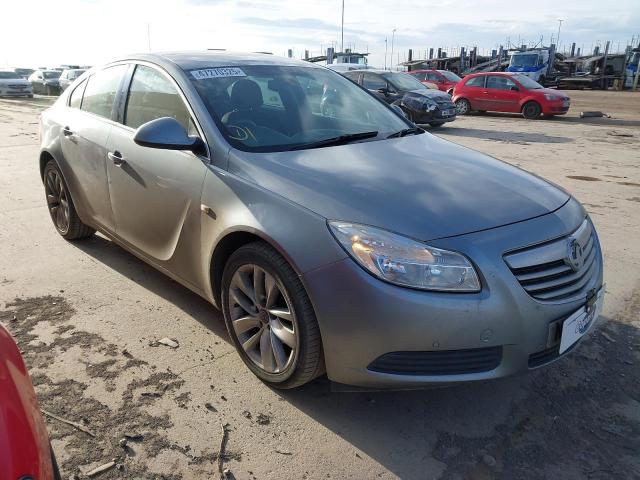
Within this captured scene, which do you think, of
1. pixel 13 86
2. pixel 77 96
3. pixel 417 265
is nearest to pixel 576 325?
pixel 417 265

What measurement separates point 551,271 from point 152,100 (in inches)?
102

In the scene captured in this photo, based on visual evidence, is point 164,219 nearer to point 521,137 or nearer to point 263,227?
point 263,227

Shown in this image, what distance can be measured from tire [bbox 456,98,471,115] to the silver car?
1608 cm

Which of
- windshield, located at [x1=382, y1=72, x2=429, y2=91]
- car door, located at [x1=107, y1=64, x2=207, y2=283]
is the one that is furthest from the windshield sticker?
windshield, located at [x1=382, y1=72, x2=429, y2=91]

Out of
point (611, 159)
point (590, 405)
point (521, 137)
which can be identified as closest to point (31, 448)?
point (590, 405)

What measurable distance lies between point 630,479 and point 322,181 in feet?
5.97

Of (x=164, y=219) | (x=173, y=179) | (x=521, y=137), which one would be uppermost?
(x=173, y=179)

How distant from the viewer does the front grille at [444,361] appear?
88.0 inches

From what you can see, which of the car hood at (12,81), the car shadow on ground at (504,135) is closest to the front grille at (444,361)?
the car shadow on ground at (504,135)

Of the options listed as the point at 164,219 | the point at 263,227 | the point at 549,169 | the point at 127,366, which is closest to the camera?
the point at 263,227

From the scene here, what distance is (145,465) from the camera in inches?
89.1

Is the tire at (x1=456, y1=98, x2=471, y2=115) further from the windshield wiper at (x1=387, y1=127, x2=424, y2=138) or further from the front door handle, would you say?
the front door handle

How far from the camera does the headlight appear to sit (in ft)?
7.18

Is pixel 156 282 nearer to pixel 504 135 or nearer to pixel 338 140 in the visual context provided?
pixel 338 140
